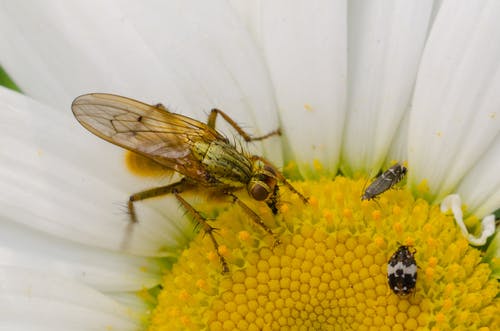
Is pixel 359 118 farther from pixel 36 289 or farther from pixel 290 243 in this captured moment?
pixel 36 289

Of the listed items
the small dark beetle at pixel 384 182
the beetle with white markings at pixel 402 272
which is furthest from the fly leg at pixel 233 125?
the beetle with white markings at pixel 402 272

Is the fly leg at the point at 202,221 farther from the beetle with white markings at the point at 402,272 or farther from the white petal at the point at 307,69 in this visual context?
the beetle with white markings at the point at 402,272

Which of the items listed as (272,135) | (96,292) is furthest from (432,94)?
(96,292)

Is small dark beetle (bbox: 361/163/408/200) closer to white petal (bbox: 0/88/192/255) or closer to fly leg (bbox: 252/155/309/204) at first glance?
fly leg (bbox: 252/155/309/204)

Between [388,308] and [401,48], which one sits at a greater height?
[401,48]

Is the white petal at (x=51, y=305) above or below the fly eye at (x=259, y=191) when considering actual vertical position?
below

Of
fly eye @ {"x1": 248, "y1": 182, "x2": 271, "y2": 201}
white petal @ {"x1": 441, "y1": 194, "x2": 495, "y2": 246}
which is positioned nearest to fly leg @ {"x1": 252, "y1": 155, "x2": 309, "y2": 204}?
fly eye @ {"x1": 248, "y1": 182, "x2": 271, "y2": 201}
